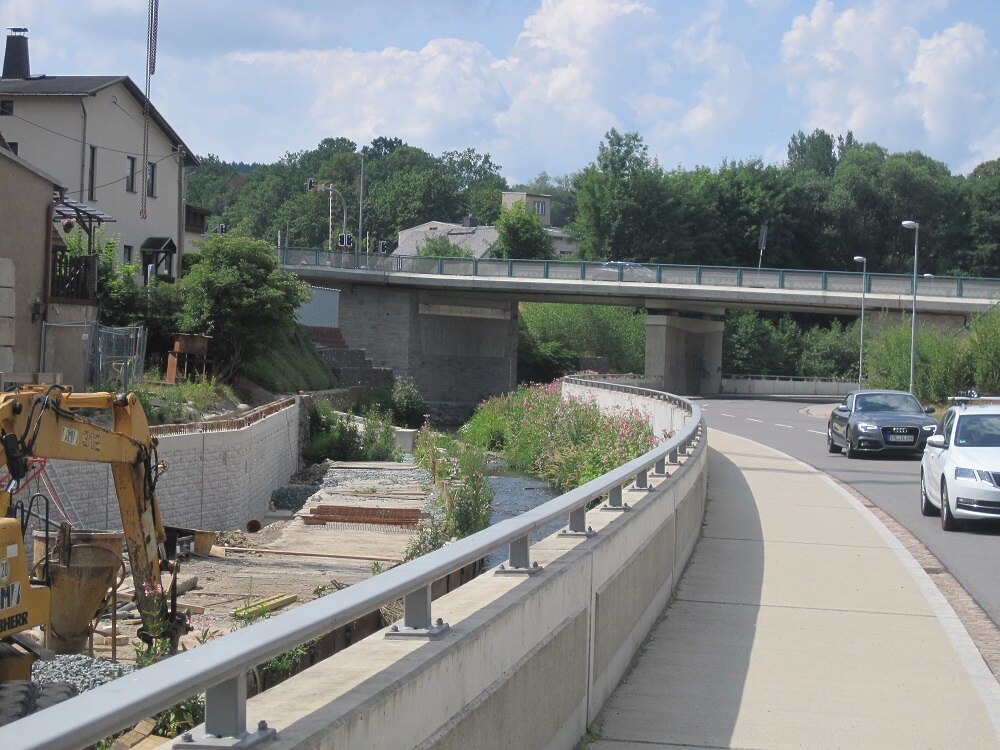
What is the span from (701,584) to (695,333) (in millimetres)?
68402

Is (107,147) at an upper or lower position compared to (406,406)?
upper

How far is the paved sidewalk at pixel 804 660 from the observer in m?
6.94

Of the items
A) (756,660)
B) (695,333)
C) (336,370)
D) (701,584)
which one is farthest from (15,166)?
(695,333)

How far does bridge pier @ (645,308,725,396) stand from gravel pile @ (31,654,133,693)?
56925 millimetres

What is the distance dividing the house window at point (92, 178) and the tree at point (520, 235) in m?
62.7

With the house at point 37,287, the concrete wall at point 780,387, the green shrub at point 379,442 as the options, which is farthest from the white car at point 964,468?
the concrete wall at point 780,387

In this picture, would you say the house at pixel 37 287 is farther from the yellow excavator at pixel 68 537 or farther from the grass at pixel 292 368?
the yellow excavator at pixel 68 537

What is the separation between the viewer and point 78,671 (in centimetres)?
1036

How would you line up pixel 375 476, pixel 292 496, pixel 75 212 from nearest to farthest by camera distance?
pixel 292 496 < pixel 375 476 < pixel 75 212

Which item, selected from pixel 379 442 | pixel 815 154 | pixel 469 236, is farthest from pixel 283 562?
pixel 815 154

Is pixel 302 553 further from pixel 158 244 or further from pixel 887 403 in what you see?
pixel 158 244

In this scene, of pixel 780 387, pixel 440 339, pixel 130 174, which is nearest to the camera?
pixel 130 174

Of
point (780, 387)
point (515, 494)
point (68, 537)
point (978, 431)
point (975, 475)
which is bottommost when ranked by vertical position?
point (515, 494)

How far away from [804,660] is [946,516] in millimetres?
8090
